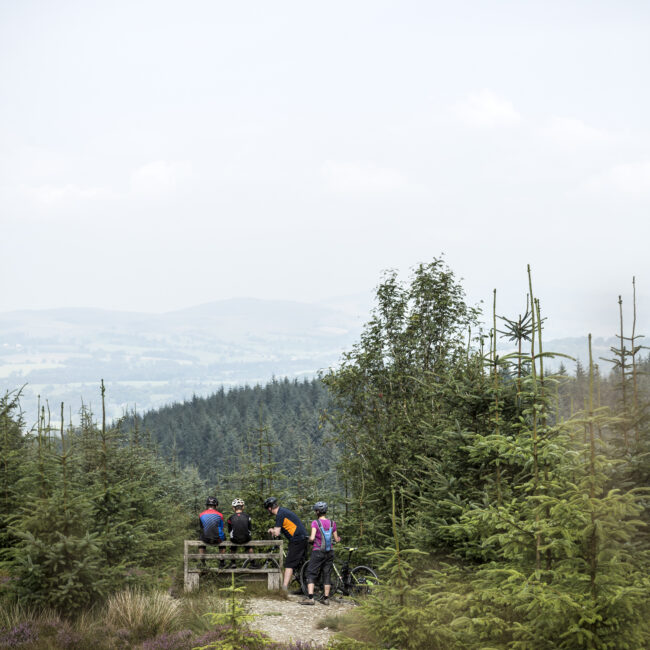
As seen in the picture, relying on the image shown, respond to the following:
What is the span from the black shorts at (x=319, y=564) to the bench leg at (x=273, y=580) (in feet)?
3.71

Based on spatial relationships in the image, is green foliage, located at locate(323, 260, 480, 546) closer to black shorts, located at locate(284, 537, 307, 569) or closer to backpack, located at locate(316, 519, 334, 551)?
black shorts, located at locate(284, 537, 307, 569)

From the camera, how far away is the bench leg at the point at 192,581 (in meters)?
11.8

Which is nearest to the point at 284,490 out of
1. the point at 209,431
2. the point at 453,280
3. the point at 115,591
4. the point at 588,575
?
the point at 115,591

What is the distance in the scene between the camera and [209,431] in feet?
467

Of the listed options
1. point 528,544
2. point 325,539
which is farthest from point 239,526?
point 528,544

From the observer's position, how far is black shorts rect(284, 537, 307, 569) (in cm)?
1201

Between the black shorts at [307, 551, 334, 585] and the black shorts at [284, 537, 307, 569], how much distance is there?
0.75 metres

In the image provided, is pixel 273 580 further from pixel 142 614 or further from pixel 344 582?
pixel 142 614

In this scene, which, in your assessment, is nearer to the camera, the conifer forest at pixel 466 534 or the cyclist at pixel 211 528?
the conifer forest at pixel 466 534

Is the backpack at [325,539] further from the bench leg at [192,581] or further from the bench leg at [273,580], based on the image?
the bench leg at [192,581]

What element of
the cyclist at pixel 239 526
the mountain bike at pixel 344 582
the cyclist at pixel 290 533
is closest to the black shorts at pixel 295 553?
the cyclist at pixel 290 533

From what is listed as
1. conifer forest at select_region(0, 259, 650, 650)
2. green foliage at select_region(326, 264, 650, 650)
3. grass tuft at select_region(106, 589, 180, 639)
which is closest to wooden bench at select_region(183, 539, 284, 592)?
conifer forest at select_region(0, 259, 650, 650)

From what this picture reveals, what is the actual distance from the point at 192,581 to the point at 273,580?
5.08ft

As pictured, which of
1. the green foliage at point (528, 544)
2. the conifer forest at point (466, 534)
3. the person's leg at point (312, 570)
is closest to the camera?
the green foliage at point (528, 544)
